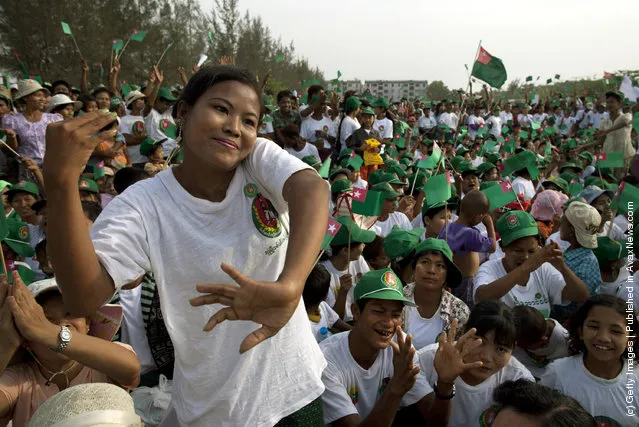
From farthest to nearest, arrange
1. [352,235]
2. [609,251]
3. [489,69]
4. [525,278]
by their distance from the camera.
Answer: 1. [489,69]
2. [352,235]
3. [609,251]
4. [525,278]

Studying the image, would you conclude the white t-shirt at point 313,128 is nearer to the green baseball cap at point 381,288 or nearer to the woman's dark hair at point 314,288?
the woman's dark hair at point 314,288

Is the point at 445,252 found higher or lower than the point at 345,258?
higher

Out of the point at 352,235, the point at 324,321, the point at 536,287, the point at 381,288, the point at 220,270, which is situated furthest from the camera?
the point at 352,235

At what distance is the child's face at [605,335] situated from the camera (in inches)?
104

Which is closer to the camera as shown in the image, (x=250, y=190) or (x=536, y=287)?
(x=250, y=190)

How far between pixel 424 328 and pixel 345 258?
119 centimetres

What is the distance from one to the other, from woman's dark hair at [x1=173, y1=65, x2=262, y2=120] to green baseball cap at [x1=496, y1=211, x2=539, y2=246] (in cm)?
283

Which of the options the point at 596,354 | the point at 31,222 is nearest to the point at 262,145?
the point at 596,354

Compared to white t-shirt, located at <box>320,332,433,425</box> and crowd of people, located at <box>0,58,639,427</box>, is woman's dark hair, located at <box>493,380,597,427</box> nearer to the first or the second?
crowd of people, located at <box>0,58,639,427</box>

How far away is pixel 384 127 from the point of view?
10578mm

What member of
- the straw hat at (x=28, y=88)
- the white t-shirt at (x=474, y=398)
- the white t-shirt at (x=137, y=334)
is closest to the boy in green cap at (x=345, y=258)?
the white t-shirt at (x=474, y=398)

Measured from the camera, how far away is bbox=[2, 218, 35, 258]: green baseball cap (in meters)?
3.30

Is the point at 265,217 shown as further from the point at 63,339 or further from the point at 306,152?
the point at 306,152

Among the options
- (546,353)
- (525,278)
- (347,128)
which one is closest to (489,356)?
(546,353)
